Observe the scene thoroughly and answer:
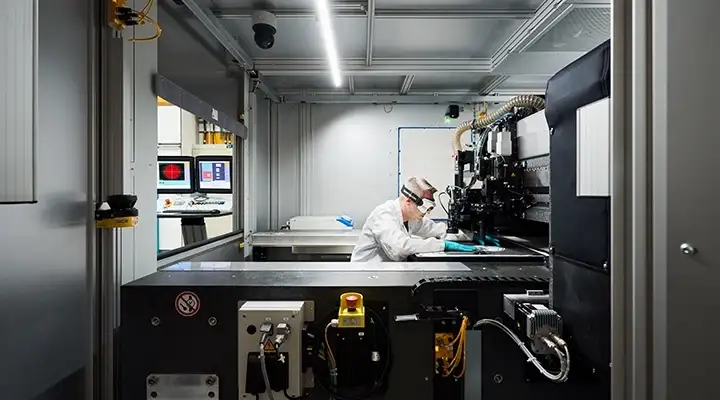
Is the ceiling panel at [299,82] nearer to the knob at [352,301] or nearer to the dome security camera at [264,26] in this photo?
the dome security camera at [264,26]

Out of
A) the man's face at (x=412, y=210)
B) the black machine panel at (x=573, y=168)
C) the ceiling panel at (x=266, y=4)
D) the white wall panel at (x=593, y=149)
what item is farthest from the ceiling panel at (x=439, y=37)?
the white wall panel at (x=593, y=149)

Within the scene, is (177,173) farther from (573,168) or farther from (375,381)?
(573,168)

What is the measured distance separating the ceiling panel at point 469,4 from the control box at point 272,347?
211cm

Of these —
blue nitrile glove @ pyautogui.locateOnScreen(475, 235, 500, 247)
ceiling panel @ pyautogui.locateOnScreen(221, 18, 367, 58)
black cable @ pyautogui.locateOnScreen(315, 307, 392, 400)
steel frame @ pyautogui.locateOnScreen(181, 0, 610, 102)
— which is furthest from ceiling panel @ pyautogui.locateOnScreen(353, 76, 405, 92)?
black cable @ pyautogui.locateOnScreen(315, 307, 392, 400)

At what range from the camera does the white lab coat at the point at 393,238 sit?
2.51m

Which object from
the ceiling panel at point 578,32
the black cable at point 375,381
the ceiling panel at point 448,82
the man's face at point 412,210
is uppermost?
the ceiling panel at point 448,82

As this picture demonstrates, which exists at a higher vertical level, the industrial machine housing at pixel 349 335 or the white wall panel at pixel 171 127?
the white wall panel at pixel 171 127

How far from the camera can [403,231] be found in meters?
2.78

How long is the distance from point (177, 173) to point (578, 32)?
3308 millimetres

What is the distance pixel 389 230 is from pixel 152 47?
5.68 feet

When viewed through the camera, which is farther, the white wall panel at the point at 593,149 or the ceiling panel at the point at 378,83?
the ceiling panel at the point at 378,83

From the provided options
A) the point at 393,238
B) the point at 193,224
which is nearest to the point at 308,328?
the point at 393,238
